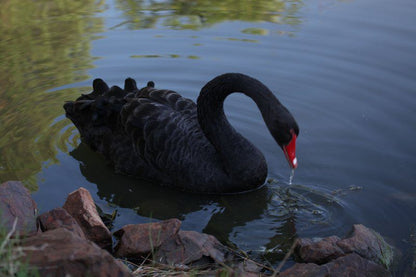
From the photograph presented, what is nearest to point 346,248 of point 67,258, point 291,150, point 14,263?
point 291,150

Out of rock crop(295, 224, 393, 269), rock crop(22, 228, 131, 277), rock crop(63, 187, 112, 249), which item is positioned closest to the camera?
rock crop(22, 228, 131, 277)

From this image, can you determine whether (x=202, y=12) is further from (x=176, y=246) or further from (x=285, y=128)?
(x=176, y=246)

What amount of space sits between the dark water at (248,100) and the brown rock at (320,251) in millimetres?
296

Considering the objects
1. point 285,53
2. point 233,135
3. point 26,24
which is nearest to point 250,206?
A: point 233,135

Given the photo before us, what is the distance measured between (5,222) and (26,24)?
6026mm

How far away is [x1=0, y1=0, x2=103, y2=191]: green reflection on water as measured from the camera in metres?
5.38

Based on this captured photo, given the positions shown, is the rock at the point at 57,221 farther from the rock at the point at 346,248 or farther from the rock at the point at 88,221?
the rock at the point at 346,248

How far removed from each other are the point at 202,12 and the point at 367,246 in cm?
585

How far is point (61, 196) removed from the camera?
4.78 meters

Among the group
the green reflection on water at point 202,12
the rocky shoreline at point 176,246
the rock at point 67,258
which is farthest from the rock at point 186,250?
the green reflection on water at point 202,12

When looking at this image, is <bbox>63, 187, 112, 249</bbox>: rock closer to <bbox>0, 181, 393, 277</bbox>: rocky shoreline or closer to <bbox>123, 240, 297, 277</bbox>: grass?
<bbox>0, 181, 393, 277</bbox>: rocky shoreline

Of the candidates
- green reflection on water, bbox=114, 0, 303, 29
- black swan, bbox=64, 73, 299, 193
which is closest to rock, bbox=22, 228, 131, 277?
black swan, bbox=64, 73, 299, 193

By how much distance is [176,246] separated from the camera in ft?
12.0

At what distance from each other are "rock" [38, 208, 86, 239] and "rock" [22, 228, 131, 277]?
2.24ft
